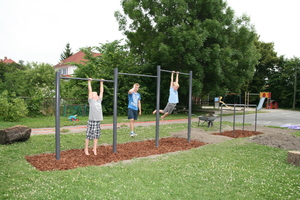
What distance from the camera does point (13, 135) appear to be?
24.0 ft

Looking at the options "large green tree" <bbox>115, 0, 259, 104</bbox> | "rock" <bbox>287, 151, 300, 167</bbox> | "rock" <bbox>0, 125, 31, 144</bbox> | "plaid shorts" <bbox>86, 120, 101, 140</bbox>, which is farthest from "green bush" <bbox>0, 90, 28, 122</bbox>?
"rock" <bbox>287, 151, 300, 167</bbox>

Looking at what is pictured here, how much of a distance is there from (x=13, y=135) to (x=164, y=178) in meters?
5.25

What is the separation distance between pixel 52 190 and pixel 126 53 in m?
18.4

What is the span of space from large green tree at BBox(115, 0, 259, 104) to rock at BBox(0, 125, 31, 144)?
12.3 metres

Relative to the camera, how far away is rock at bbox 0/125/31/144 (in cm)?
721

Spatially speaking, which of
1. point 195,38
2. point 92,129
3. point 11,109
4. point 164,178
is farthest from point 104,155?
point 195,38

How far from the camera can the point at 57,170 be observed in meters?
4.89

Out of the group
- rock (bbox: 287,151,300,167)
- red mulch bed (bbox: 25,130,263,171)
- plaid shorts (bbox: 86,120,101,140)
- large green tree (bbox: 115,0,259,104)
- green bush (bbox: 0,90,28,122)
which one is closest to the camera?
red mulch bed (bbox: 25,130,263,171)

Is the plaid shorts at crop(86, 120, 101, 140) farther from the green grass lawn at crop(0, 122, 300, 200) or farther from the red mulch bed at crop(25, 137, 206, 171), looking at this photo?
the green grass lawn at crop(0, 122, 300, 200)

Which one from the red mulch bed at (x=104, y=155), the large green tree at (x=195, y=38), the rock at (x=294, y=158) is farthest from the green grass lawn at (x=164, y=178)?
the large green tree at (x=195, y=38)

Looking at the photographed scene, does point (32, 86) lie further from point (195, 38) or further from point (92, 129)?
point (92, 129)

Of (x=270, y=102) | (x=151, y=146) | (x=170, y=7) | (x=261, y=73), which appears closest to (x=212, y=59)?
(x=170, y=7)

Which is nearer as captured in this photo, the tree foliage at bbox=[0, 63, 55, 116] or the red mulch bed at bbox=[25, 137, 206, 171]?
the red mulch bed at bbox=[25, 137, 206, 171]

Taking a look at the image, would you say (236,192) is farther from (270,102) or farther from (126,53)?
(270,102)
